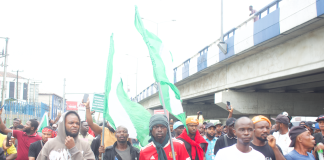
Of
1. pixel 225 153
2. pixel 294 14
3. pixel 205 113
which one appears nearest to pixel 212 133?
pixel 225 153

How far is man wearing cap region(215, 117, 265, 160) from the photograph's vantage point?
351cm

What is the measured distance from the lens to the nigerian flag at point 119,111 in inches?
223

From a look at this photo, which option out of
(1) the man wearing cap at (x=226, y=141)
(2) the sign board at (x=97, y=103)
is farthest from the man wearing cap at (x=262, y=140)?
(2) the sign board at (x=97, y=103)

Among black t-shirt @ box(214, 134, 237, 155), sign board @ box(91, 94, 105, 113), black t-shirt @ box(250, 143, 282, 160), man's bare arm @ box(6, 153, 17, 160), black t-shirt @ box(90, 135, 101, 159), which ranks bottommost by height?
man's bare arm @ box(6, 153, 17, 160)

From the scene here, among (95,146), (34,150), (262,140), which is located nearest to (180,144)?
(262,140)

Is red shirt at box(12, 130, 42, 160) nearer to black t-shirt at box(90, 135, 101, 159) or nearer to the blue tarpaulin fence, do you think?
black t-shirt at box(90, 135, 101, 159)

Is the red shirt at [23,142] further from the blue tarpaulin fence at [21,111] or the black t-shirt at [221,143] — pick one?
the blue tarpaulin fence at [21,111]

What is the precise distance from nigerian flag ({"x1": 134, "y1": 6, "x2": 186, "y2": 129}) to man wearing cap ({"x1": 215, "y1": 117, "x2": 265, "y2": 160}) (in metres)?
1.36

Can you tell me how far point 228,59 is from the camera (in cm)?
1512

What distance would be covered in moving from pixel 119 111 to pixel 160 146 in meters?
1.64

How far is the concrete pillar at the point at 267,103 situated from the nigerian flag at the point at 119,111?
39.1 ft

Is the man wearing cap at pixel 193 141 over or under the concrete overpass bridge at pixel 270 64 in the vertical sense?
under

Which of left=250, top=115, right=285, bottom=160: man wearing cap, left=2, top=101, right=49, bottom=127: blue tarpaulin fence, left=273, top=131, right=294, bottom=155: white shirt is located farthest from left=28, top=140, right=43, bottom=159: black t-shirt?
left=2, top=101, right=49, bottom=127: blue tarpaulin fence

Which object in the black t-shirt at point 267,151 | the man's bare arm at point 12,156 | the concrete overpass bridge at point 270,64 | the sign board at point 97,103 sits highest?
the concrete overpass bridge at point 270,64
